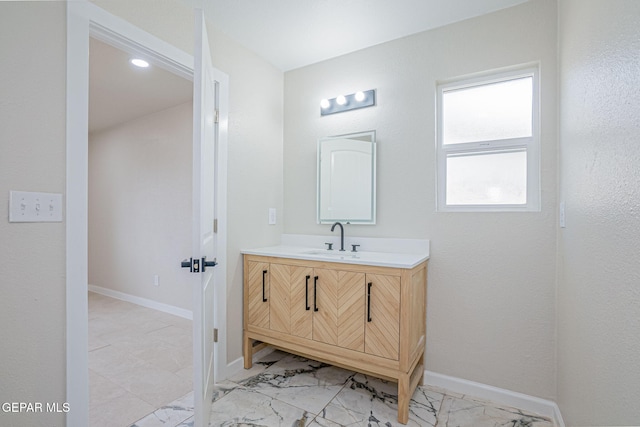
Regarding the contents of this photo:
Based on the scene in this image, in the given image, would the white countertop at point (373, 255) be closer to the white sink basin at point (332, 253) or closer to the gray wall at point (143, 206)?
the white sink basin at point (332, 253)

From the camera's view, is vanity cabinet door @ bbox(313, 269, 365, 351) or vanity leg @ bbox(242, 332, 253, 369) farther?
vanity leg @ bbox(242, 332, 253, 369)

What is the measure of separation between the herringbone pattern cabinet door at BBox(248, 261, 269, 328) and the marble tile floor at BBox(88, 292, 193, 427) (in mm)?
617

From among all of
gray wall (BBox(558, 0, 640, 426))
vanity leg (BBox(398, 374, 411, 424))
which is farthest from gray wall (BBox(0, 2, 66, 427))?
gray wall (BBox(558, 0, 640, 426))

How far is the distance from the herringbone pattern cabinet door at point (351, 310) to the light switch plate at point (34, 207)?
150cm

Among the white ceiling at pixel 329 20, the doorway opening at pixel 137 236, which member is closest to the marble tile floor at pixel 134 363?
the doorway opening at pixel 137 236

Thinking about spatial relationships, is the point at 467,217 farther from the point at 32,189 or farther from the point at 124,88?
the point at 124,88

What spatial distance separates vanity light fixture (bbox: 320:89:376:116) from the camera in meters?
2.40

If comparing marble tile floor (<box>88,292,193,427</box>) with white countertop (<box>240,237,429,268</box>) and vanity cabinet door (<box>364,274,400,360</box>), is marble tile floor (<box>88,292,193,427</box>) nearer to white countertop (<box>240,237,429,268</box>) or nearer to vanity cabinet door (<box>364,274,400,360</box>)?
white countertop (<box>240,237,429,268</box>)

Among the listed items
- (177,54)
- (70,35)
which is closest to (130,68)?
(177,54)

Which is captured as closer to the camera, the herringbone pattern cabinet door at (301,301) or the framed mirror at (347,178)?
the herringbone pattern cabinet door at (301,301)

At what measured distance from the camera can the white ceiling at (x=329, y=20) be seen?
75.7 inches

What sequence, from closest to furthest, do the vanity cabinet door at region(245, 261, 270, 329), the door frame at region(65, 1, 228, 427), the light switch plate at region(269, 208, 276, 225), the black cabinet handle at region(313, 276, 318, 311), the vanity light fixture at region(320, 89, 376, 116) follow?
the door frame at region(65, 1, 228, 427), the black cabinet handle at region(313, 276, 318, 311), the vanity cabinet door at region(245, 261, 270, 329), the vanity light fixture at region(320, 89, 376, 116), the light switch plate at region(269, 208, 276, 225)

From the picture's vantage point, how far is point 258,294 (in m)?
2.31

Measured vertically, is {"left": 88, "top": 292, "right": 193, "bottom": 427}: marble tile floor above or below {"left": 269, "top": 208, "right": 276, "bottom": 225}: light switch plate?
below
